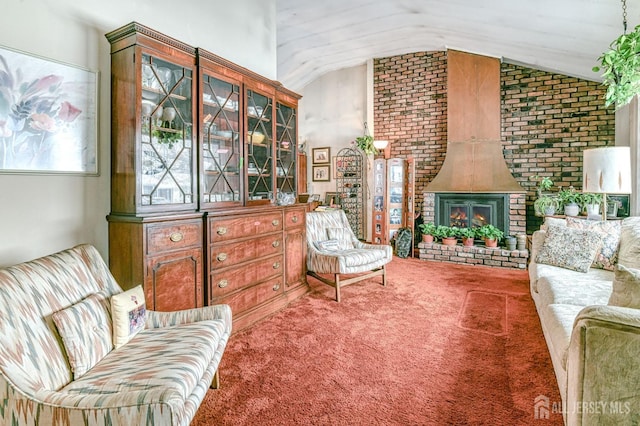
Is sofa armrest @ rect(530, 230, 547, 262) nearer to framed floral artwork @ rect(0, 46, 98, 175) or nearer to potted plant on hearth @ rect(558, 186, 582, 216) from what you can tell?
potted plant on hearth @ rect(558, 186, 582, 216)

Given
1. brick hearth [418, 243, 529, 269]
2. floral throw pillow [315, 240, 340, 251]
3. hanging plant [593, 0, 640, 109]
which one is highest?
hanging plant [593, 0, 640, 109]

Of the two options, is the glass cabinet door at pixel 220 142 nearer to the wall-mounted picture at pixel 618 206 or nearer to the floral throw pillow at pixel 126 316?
the floral throw pillow at pixel 126 316

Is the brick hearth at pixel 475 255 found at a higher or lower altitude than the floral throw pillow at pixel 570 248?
lower

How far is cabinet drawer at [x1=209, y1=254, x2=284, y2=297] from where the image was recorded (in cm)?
248

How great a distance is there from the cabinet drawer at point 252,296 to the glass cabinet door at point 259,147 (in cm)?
77

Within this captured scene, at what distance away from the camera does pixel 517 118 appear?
5.34 meters

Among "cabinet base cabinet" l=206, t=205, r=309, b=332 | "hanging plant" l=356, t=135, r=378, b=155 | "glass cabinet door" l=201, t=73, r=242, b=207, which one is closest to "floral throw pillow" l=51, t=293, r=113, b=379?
"cabinet base cabinet" l=206, t=205, r=309, b=332

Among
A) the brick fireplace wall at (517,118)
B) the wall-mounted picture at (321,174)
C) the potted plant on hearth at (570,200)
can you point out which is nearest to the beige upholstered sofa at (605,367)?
the potted plant on hearth at (570,200)

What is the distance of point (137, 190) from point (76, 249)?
47cm

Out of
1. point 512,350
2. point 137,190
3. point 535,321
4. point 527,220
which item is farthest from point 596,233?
point 137,190

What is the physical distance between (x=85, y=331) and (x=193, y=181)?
1.22m

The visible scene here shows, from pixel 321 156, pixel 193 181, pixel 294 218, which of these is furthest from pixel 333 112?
pixel 193 181

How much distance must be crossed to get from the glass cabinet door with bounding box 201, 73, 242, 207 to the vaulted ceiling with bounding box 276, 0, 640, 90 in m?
2.07

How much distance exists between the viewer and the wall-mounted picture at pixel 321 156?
6.89m
